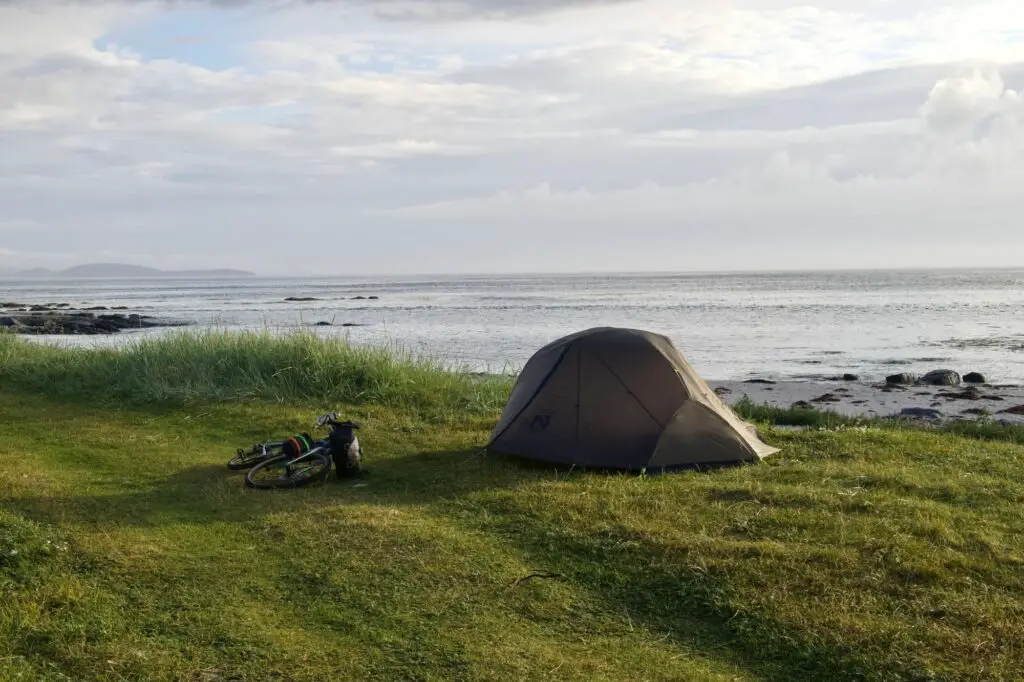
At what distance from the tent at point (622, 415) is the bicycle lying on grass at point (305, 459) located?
183 centimetres

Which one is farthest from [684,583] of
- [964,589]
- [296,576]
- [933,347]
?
[933,347]

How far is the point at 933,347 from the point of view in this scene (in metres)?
33.2

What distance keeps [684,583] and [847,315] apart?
47.9 meters

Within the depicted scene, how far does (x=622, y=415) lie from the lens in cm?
1012

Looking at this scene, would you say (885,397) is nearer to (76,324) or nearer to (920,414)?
(920,414)

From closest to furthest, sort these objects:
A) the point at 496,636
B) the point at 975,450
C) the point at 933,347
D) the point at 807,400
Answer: the point at 496,636 → the point at 975,450 → the point at 807,400 → the point at 933,347

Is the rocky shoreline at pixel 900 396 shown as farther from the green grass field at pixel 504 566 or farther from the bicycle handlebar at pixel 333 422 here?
the bicycle handlebar at pixel 333 422

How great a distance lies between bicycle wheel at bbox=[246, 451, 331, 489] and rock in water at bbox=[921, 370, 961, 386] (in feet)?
59.6

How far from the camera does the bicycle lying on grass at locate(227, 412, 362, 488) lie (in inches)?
372

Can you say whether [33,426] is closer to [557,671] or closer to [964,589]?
[557,671]

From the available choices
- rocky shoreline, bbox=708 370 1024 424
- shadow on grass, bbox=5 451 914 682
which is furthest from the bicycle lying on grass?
rocky shoreline, bbox=708 370 1024 424

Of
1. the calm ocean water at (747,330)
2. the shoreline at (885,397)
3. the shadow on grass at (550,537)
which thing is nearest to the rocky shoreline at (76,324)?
the calm ocean water at (747,330)

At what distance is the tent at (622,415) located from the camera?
996 centimetres

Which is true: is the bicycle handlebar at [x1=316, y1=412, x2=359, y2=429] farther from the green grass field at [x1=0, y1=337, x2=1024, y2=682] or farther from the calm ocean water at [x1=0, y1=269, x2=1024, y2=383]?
the calm ocean water at [x1=0, y1=269, x2=1024, y2=383]
